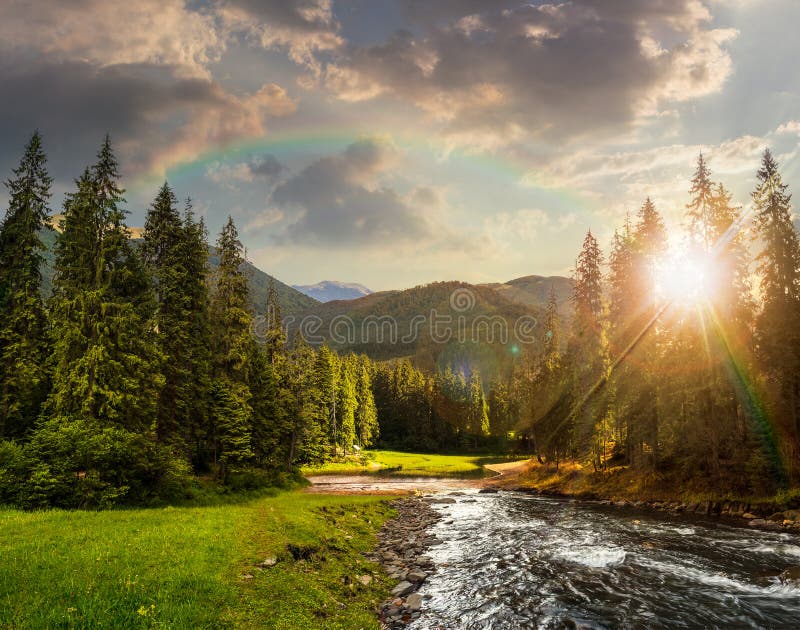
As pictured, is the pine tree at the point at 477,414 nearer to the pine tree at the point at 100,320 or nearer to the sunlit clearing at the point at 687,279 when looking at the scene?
the sunlit clearing at the point at 687,279

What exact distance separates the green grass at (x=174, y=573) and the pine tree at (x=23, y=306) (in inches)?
589

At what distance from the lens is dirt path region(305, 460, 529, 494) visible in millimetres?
51488

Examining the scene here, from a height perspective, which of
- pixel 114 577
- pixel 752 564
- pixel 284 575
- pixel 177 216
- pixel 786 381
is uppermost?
pixel 177 216

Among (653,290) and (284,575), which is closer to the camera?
(284,575)

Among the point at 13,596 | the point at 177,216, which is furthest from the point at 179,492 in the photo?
the point at 177,216

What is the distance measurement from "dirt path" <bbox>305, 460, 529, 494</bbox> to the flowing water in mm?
23618

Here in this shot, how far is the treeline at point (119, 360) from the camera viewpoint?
2367 cm

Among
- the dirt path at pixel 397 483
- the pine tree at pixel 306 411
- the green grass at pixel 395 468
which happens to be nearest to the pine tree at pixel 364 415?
the green grass at pixel 395 468

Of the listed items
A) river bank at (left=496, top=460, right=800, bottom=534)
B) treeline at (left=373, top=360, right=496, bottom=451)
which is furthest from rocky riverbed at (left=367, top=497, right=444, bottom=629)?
treeline at (left=373, top=360, right=496, bottom=451)

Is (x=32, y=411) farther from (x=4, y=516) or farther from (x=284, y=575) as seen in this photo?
(x=284, y=575)

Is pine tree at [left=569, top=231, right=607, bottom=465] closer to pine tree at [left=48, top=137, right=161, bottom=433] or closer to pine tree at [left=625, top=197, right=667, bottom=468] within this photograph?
pine tree at [left=625, top=197, right=667, bottom=468]

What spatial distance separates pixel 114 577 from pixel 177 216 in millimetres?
32253

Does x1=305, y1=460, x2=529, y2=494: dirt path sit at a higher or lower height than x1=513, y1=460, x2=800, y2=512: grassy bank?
lower

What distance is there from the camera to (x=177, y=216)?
38.2 meters
